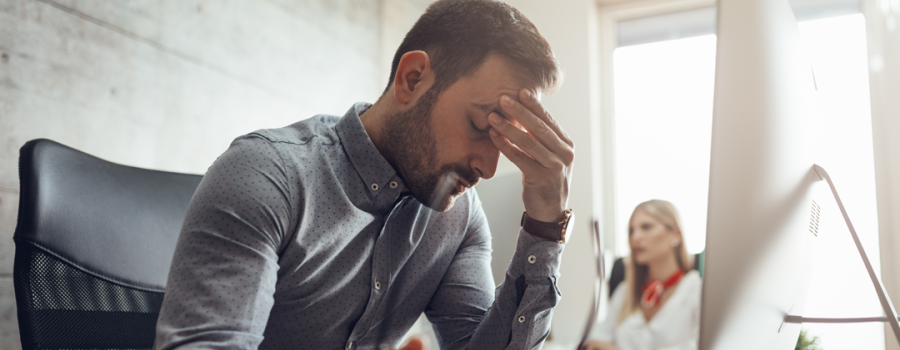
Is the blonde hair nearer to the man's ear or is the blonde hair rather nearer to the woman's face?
the woman's face

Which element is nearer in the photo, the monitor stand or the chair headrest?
the monitor stand

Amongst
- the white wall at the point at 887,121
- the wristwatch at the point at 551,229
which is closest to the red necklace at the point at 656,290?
the white wall at the point at 887,121

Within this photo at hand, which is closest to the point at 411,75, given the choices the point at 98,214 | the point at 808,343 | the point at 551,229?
the point at 551,229

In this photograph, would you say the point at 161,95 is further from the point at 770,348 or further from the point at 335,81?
the point at 770,348

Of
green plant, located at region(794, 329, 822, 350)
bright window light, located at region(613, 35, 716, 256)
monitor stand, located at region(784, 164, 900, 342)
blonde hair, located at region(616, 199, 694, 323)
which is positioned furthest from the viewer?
bright window light, located at region(613, 35, 716, 256)

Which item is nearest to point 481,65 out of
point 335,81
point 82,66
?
point 82,66

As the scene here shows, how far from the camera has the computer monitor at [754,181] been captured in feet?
1.30

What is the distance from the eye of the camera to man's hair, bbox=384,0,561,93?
2.74 feet

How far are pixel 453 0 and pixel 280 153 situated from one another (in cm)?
40

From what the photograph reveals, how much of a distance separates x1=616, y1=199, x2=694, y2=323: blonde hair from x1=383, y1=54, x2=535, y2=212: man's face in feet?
6.89

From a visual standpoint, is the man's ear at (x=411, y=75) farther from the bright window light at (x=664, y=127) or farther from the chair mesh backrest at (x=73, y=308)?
the bright window light at (x=664, y=127)

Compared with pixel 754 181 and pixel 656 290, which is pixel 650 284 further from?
pixel 754 181

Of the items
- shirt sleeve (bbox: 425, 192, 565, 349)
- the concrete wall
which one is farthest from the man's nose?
the concrete wall

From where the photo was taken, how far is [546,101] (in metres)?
2.89
